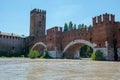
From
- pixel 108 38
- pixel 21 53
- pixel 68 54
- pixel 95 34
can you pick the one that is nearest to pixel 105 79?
pixel 108 38

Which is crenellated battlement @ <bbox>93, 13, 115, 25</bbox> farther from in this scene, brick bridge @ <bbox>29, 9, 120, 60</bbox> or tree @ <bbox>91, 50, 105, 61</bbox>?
tree @ <bbox>91, 50, 105, 61</bbox>

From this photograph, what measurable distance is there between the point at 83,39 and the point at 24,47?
26694 millimetres

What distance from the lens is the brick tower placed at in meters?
60.8

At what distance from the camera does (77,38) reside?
38.1 meters

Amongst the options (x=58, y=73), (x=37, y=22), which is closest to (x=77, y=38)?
(x=37, y=22)

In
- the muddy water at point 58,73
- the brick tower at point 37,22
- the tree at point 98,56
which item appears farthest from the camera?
the brick tower at point 37,22

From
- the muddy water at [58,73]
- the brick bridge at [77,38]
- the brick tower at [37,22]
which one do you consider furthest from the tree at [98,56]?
the brick tower at [37,22]

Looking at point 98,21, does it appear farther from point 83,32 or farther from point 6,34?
point 6,34

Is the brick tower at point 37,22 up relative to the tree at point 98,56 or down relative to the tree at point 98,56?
up

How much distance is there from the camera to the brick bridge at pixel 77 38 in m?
30.6

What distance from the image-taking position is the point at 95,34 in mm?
32844

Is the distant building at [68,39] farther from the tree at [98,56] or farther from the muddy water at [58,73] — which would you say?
the muddy water at [58,73]

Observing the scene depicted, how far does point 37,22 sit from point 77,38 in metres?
25.2

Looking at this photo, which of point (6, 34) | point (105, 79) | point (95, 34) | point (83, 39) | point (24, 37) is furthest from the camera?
point (24, 37)
